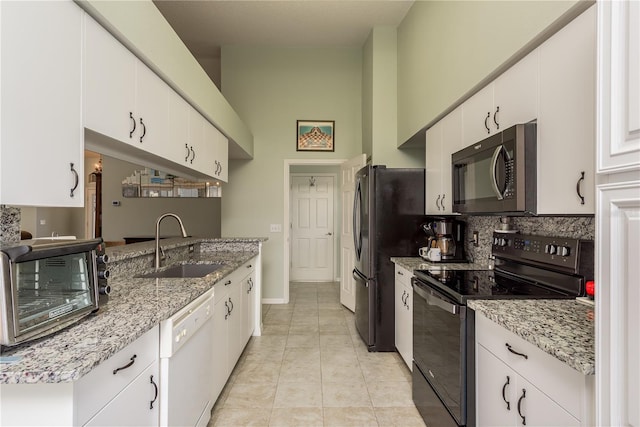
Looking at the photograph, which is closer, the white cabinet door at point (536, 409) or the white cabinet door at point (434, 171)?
the white cabinet door at point (536, 409)

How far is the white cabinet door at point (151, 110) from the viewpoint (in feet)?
5.89

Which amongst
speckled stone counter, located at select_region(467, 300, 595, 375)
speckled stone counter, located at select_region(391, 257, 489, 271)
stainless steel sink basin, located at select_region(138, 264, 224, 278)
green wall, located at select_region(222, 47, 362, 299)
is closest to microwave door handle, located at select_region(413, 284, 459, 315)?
speckled stone counter, located at select_region(467, 300, 595, 375)

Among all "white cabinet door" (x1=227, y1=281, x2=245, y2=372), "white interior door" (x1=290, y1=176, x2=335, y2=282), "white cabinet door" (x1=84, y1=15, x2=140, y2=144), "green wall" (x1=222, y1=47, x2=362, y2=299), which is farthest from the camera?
"white interior door" (x1=290, y1=176, x2=335, y2=282)

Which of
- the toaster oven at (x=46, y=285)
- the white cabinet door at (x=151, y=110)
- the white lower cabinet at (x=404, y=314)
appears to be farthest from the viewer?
the white lower cabinet at (x=404, y=314)

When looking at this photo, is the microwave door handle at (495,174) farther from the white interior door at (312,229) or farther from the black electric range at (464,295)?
the white interior door at (312,229)

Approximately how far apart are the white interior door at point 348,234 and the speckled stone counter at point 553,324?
266 cm

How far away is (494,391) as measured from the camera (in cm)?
139

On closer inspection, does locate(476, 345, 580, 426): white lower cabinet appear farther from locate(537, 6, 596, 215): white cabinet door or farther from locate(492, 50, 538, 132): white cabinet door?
locate(492, 50, 538, 132): white cabinet door

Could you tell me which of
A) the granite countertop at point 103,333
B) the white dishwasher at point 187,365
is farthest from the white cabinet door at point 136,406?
the granite countertop at point 103,333

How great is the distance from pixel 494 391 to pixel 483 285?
58cm

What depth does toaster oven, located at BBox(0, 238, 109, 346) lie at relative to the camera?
883 millimetres

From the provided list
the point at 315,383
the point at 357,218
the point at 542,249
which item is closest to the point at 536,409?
the point at 542,249

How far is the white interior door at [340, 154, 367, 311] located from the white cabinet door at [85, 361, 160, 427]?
2942mm

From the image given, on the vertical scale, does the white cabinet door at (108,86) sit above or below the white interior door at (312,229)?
above
